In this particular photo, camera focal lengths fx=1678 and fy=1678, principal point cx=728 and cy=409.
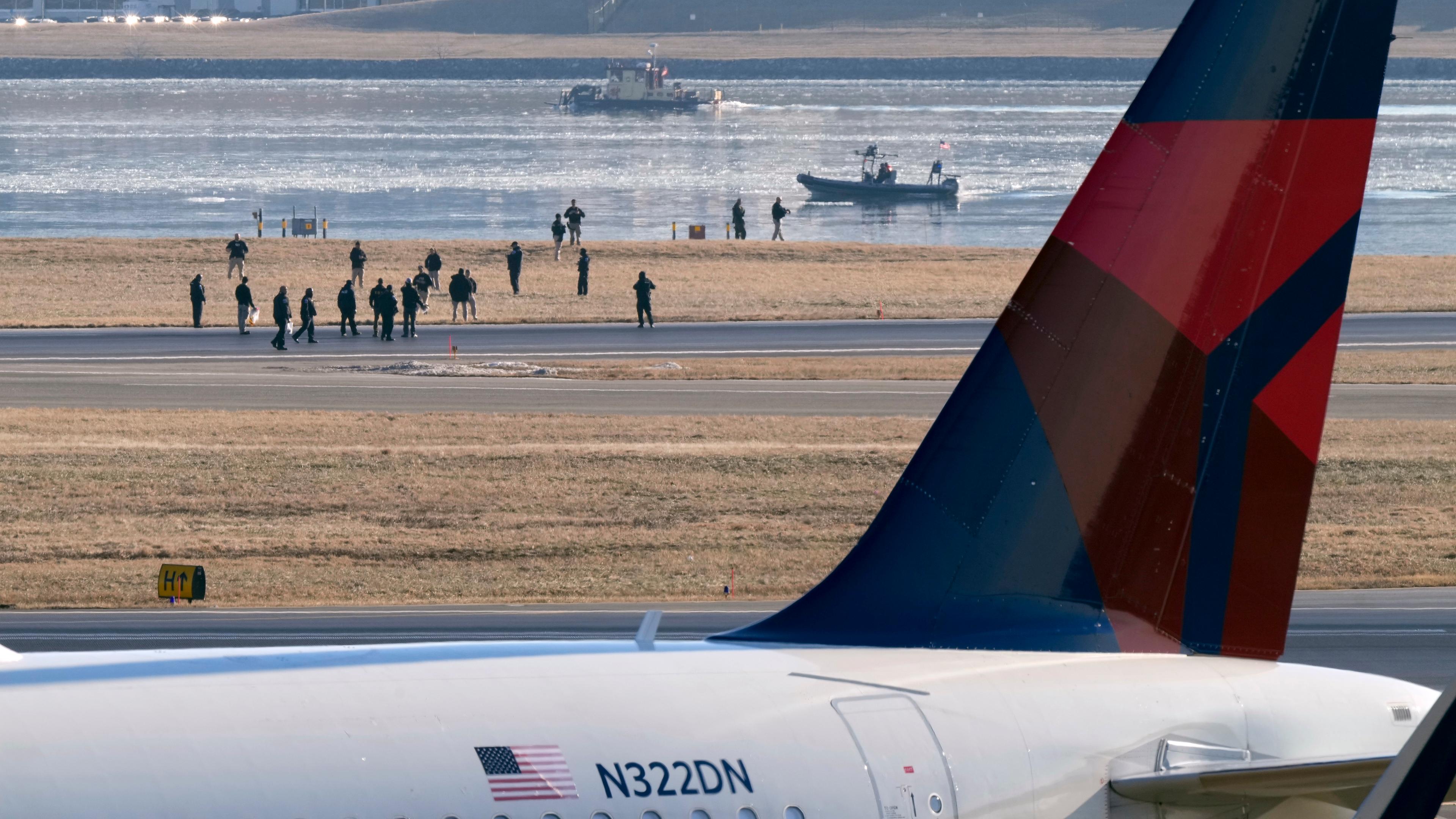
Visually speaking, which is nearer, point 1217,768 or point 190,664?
point 190,664

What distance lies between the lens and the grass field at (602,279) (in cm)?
5375

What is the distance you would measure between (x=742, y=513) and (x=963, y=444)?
19.2m

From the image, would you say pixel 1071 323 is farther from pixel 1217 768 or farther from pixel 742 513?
pixel 742 513

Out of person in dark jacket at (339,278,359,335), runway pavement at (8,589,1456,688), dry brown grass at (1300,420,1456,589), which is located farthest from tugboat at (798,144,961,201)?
runway pavement at (8,589,1456,688)

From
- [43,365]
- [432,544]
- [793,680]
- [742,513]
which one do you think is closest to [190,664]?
[793,680]

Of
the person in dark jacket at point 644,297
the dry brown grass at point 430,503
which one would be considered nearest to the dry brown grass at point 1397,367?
the dry brown grass at point 430,503

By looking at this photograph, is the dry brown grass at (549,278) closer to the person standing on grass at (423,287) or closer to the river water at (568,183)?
the person standing on grass at (423,287)

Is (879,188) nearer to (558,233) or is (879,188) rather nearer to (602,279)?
(558,233)

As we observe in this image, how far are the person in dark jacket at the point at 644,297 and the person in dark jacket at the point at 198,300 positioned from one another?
12.8 meters

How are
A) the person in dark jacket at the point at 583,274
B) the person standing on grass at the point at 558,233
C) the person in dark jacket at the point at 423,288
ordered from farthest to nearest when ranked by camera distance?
the person standing on grass at the point at 558,233 → the person in dark jacket at the point at 583,274 → the person in dark jacket at the point at 423,288

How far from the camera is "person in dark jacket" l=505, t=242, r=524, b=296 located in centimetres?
5738

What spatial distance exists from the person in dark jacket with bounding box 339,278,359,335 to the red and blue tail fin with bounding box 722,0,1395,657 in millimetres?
41234

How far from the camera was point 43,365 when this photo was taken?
42781mm

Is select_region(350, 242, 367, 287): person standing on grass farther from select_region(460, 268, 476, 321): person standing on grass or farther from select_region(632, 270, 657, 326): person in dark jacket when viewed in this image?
select_region(632, 270, 657, 326): person in dark jacket
